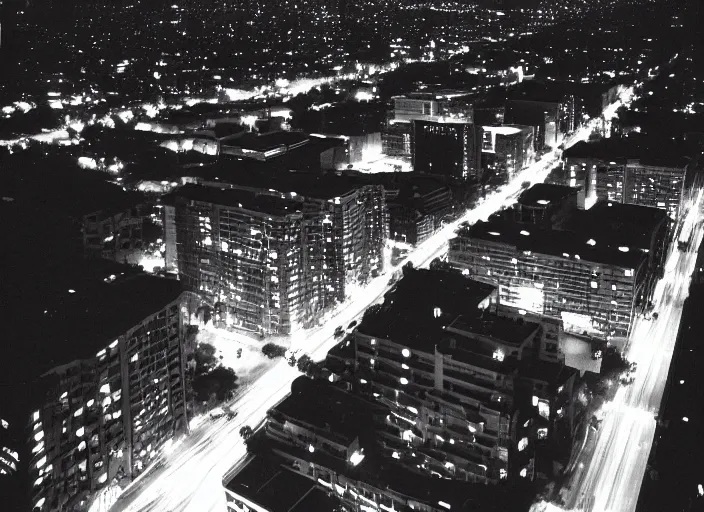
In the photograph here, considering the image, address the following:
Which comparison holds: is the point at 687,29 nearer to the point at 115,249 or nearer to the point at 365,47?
the point at 365,47

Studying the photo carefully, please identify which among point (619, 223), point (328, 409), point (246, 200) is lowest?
point (328, 409)

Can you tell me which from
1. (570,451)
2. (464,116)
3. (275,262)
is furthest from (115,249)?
(464,116)

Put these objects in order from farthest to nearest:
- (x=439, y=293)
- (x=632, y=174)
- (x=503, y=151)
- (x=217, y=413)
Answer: (x=503, y=151) → (x=632, y=174) → (x=439, y=293) → (x=217, y=413)

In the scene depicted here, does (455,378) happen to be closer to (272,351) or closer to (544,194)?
(272,351)

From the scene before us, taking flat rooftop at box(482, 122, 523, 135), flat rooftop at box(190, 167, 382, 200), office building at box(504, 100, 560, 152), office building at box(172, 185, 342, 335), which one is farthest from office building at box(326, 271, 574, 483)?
office building at box(504, 100, 560, 152)

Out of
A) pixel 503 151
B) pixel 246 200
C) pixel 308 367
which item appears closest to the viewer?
pixel 308 367

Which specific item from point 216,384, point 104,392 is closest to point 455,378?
point 216,384
